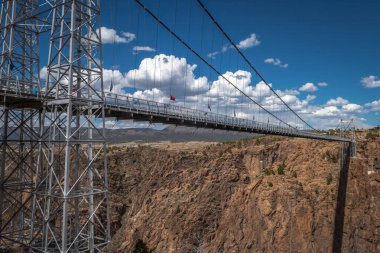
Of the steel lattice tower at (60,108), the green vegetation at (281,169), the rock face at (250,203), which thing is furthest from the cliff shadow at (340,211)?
the steel lattice tower at (60,108)

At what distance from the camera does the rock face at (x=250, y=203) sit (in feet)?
125

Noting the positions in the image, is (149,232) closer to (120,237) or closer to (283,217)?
(120,237)

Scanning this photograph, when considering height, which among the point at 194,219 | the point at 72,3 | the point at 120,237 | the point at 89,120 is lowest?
the point at 120,237

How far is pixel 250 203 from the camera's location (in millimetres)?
43406

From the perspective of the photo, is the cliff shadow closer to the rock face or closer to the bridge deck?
the rock face

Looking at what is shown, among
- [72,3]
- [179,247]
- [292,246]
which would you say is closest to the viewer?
[72,3]

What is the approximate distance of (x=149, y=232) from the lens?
44.4 meters

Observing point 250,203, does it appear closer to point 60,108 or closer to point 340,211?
point 340,211

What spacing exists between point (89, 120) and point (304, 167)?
117 feet

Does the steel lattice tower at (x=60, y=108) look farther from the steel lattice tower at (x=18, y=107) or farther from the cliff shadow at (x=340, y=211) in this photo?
the cliff shadow at (x=340, y=211)

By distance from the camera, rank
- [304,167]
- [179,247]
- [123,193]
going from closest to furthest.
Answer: [179,247], [304,167], [123,193]

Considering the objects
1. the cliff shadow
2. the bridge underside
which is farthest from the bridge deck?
the cliff shadow

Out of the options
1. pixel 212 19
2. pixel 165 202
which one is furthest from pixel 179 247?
pixel 212 19

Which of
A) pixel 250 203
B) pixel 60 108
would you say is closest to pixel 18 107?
pixel 60 108
